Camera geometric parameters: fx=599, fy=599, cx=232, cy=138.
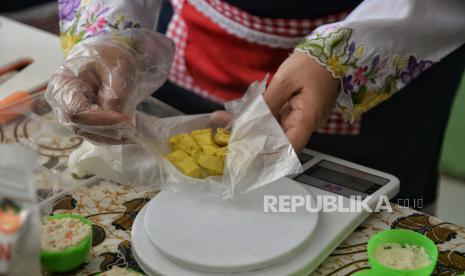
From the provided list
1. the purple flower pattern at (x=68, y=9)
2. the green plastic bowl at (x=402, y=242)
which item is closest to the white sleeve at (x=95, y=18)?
the purple flower pattern at (x=68, y=9)

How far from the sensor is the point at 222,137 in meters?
0.76

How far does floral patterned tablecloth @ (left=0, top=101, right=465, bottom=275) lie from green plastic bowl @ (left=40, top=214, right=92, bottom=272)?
0.02 meters

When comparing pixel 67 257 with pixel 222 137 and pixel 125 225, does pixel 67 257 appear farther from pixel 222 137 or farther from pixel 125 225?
pixel 222 137

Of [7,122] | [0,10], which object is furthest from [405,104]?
[0,10]

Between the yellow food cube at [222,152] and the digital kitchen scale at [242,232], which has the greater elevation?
the yellow food cube at [222,152]

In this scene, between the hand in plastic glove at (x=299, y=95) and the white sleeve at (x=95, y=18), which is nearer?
the hand in plastic glove at (x=299, y=95)

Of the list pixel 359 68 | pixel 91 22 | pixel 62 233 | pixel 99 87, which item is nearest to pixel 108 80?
pixel 99 87

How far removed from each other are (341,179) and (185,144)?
8.3 inches

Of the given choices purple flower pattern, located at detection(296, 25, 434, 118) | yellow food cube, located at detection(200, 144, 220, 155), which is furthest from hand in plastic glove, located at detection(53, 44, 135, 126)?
purple flower pattern, located at detection(296, 25, 434, 118)

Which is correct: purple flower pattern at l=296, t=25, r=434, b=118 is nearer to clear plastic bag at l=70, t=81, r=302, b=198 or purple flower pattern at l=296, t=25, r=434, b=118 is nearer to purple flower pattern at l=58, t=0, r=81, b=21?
clear plastic bag at l=70, t=81, r=302, b=198

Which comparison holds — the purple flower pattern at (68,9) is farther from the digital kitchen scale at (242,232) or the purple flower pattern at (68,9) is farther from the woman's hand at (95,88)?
the digital kitchen scale at (242,232)

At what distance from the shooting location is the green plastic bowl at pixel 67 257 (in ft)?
2.01

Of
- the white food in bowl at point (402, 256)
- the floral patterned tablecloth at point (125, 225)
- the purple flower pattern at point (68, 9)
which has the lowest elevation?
the floral patterned tablecloth at point (125, 225)

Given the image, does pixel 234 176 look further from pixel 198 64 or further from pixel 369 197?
pixel 198 64
